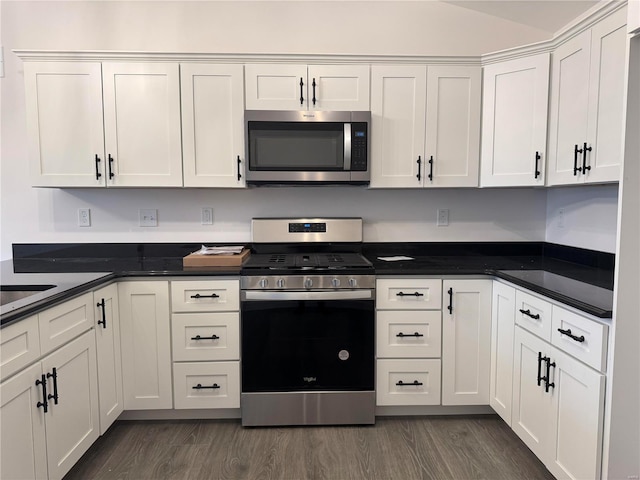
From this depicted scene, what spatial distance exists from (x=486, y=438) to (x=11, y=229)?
3223 millimetres

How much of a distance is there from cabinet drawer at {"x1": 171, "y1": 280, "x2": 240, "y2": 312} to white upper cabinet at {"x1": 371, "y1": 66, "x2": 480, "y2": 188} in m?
1.07

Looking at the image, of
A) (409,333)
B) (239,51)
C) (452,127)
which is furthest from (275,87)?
(409,333)

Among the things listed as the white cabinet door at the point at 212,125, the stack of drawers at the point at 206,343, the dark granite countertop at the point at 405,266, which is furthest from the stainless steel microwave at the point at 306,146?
the stack of drawers at the point at 206,343

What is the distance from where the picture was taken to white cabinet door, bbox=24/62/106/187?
2.36 meters

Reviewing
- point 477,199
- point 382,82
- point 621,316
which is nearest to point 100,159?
point 382,82

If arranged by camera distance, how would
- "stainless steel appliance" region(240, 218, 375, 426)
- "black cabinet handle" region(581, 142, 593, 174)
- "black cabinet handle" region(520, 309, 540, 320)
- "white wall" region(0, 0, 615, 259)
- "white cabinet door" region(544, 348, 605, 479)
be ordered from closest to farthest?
1. "white cabinet door" region(544, 348, 605, 479)
2. "black cabinet handle" region(520, 309, 540, 320)
3. "black cabinet handle" region(581, 142, 593, 174)
4. "stainless steel appliance" region(240, 218, 375, 426)
5. "white wall" region(0, 0, 615, 259)

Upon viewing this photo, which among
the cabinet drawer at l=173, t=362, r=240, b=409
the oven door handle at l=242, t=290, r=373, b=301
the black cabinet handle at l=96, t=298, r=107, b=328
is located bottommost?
the cabinet drawer at l=173, t=362, r=240, b=409

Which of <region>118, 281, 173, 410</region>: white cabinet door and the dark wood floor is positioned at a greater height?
<region>118, 281, 173, 410</region>: white cabinet door

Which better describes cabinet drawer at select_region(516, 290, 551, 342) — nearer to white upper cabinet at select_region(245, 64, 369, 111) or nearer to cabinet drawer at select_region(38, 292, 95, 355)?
white upper cabinet at select_region(245, 64, 369, 111)

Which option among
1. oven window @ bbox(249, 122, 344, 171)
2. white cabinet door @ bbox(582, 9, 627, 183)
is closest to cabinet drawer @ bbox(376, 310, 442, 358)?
oven window @ bbox(249, 122, 344, 171)

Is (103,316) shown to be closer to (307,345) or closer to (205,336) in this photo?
(205,336)

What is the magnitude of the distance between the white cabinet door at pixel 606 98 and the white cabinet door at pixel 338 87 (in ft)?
3.75

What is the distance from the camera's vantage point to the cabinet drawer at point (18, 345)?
1.34m

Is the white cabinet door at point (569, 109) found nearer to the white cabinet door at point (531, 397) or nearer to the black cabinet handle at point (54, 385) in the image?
the white cabinet door at point (531, 397)
